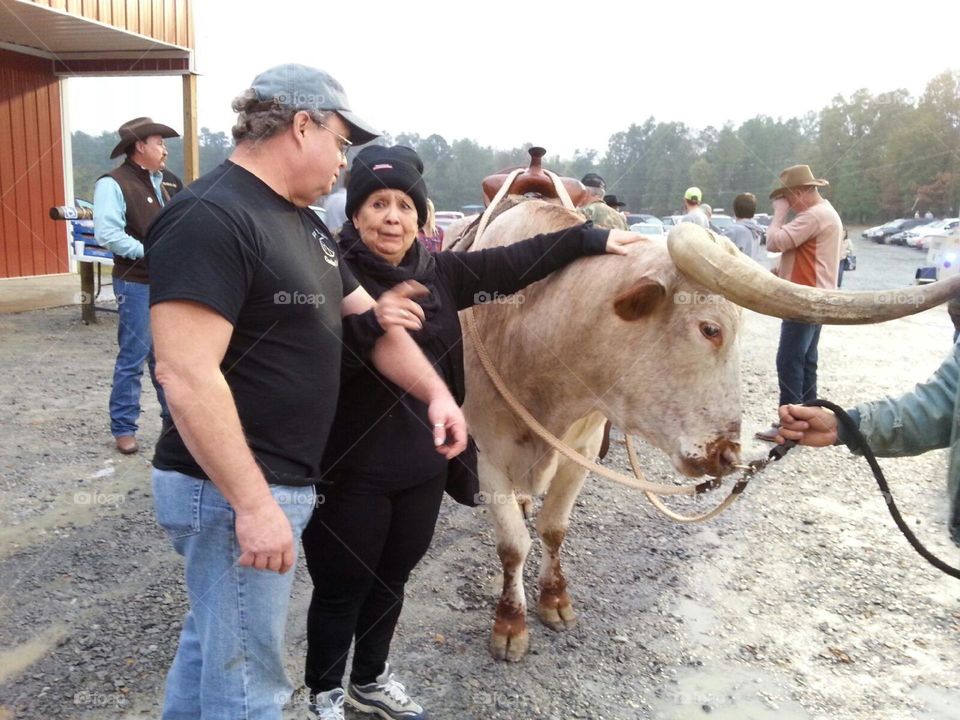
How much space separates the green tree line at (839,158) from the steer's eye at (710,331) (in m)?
33.9

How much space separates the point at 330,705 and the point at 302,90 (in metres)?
1.98

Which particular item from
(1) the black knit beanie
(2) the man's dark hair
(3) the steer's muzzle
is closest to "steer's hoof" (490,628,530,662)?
(3) the steer's muzzle

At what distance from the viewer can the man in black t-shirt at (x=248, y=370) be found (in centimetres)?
150

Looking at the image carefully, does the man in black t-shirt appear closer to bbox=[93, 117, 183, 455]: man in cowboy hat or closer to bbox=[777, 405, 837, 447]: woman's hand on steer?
bbox=[777, 405, 837, 447]: woman's hand on steer

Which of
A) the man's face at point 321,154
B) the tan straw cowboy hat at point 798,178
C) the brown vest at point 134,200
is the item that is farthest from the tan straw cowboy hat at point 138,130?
the tan straw cowboy hat at point 798,178

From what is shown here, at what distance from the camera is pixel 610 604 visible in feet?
11.6

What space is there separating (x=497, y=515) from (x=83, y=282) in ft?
27.1

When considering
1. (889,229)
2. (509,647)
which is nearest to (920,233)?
(889,229)

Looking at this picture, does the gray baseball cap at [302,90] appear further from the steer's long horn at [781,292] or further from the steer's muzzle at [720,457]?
the steer's muzzle at [720,457]

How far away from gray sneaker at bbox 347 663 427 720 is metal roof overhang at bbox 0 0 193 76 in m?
8.90

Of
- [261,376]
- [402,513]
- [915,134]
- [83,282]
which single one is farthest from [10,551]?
[915,134]

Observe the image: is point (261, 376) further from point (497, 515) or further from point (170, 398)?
point (497, 515)

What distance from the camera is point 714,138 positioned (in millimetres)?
43281

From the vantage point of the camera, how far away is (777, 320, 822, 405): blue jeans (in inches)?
224
